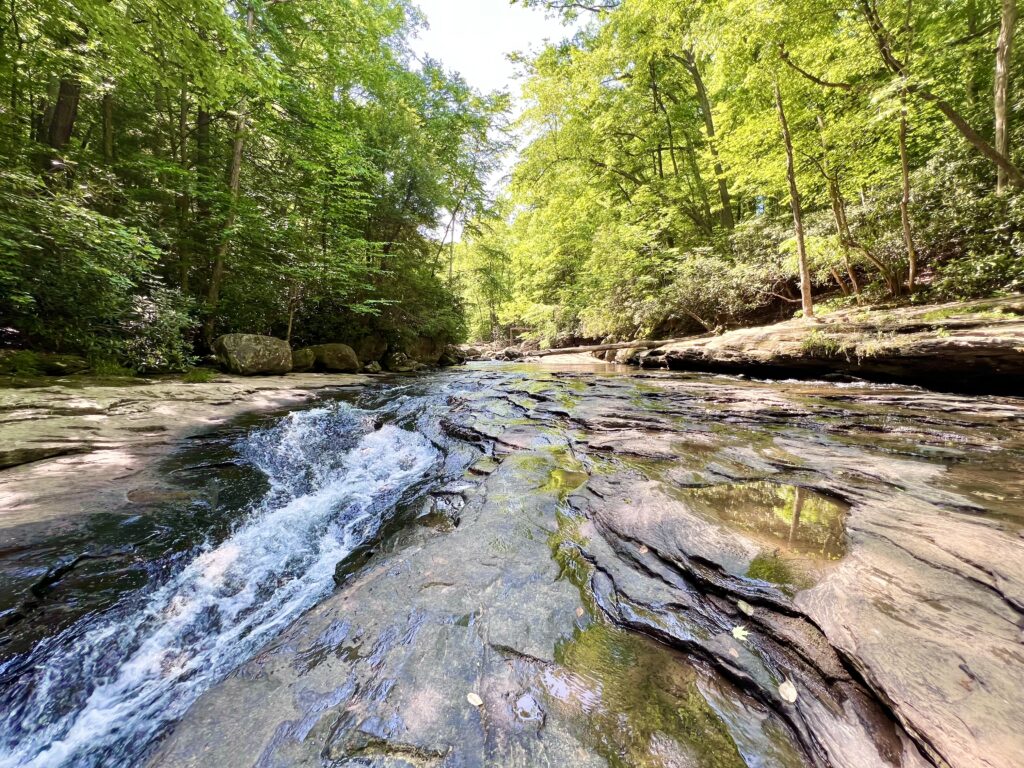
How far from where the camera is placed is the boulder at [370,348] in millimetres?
12352

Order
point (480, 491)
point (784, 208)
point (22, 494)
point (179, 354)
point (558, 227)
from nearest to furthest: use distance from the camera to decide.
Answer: point (22, 494)
point (480, 491)
point (179, 354)
point (784, 208)
point (558, 227)

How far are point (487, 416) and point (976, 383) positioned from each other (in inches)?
275

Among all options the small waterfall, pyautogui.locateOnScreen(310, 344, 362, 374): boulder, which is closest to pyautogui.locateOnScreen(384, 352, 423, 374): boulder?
pyautogui.locateOnScreen(310, 344, 362, 374): boulder

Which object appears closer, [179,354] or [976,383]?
Answer: [976,383]

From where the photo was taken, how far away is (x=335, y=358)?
1060 centimetres

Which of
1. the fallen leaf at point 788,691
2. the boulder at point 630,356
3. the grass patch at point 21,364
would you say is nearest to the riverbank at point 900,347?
the boulder at point 630,356

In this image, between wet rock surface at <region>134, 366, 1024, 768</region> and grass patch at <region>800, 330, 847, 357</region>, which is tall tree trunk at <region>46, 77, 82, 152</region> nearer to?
wet rock surface at <region>134, 366, 1024, 768</region>

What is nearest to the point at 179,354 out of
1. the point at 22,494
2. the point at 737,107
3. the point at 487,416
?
the point at 22,494

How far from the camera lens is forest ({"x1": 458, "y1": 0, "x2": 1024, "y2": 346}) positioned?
6359 millimetres

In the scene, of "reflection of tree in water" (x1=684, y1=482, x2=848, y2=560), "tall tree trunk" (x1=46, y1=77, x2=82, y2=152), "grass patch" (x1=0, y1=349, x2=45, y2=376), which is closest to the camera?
"reflection of tree in water" (x1=684, y1=482, x2=848, y2=560)

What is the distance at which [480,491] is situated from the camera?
2861mm

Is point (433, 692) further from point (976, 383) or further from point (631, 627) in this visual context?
point (976, 383)

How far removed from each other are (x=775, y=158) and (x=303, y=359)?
12945 mm

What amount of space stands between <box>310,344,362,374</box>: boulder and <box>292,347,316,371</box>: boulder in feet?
0.58
